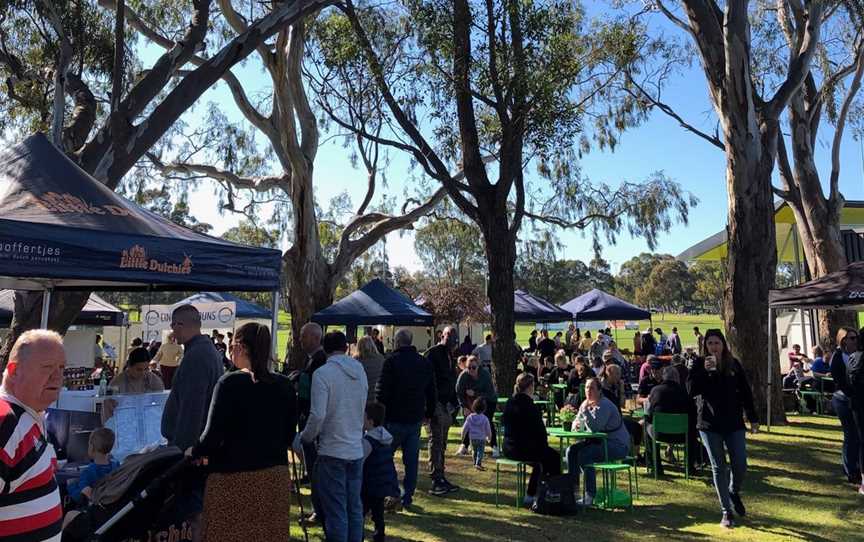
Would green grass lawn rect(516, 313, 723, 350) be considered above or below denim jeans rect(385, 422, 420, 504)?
above

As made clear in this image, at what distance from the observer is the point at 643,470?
8.38 metres

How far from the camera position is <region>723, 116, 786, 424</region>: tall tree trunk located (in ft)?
38.1

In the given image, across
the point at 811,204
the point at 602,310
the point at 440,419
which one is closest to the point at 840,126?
the point at 811,204

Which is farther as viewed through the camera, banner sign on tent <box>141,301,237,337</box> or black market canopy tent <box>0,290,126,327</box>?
banner sign on tent <box>141,301,237,337</box>

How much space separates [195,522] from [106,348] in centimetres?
2067

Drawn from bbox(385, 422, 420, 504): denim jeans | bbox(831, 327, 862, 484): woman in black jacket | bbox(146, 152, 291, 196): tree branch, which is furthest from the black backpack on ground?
bbox(146, 152, 291, 196): tree branch

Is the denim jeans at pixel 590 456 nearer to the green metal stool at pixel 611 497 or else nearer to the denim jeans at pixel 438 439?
the green metal stool at pixel 611 497

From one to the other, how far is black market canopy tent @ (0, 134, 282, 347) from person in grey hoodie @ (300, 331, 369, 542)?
0.85 m

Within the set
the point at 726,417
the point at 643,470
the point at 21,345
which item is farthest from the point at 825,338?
the point at 21,345

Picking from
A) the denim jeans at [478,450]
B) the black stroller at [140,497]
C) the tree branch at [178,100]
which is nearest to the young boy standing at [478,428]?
the denim jeans at [478,450]

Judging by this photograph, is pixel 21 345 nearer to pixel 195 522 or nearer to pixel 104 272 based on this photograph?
pixel 195 522

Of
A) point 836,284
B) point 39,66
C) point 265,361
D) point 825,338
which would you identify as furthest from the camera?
point 825,338

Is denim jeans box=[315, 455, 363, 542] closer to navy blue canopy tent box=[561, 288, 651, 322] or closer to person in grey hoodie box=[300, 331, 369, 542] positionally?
person in grey hoodie box=[300, 331, 369, 542]

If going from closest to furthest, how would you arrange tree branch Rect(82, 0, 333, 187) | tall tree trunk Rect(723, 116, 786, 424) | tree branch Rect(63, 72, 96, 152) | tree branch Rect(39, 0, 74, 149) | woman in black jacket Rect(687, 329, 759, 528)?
woman in black jacket Rect(687, 329, 759, 528) < tree branch Rect(82, 0, 333, 187) < tree branch Rect(39, 0, 74, 149) < tree branch Rect(63, 72, 96, 152) < tall tree trunk Rect(723, 116, 786, 424)
